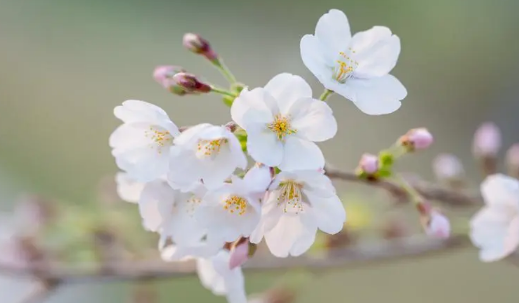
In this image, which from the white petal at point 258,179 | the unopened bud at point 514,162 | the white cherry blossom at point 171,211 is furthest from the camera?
the unopened bud at point 514,162

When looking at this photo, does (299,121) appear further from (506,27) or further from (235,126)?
(506,27)

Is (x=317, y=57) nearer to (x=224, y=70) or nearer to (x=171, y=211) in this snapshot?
(x=224, y=70)

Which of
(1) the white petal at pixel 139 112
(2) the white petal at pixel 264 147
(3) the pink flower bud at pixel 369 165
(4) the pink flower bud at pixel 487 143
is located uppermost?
(4) the pink flower bud at pixel 487 143

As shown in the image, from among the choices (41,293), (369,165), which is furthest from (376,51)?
(41,293)

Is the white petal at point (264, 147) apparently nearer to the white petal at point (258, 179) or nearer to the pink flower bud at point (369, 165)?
the white petal at point (258, 179)

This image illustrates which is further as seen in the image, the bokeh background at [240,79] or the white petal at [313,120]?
the bokeh background at [240,79]

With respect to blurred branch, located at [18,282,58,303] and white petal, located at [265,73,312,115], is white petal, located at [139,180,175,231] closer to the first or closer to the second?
white petal, located at [265,73,312,115]

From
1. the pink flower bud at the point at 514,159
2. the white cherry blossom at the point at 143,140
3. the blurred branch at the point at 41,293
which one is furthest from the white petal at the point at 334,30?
the blurred branch at the point at 41,293

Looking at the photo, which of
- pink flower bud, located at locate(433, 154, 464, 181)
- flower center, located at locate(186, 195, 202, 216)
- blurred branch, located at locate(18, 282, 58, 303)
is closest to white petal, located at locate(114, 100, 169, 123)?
flower center, located at locate(186, 195, 202, 216)
